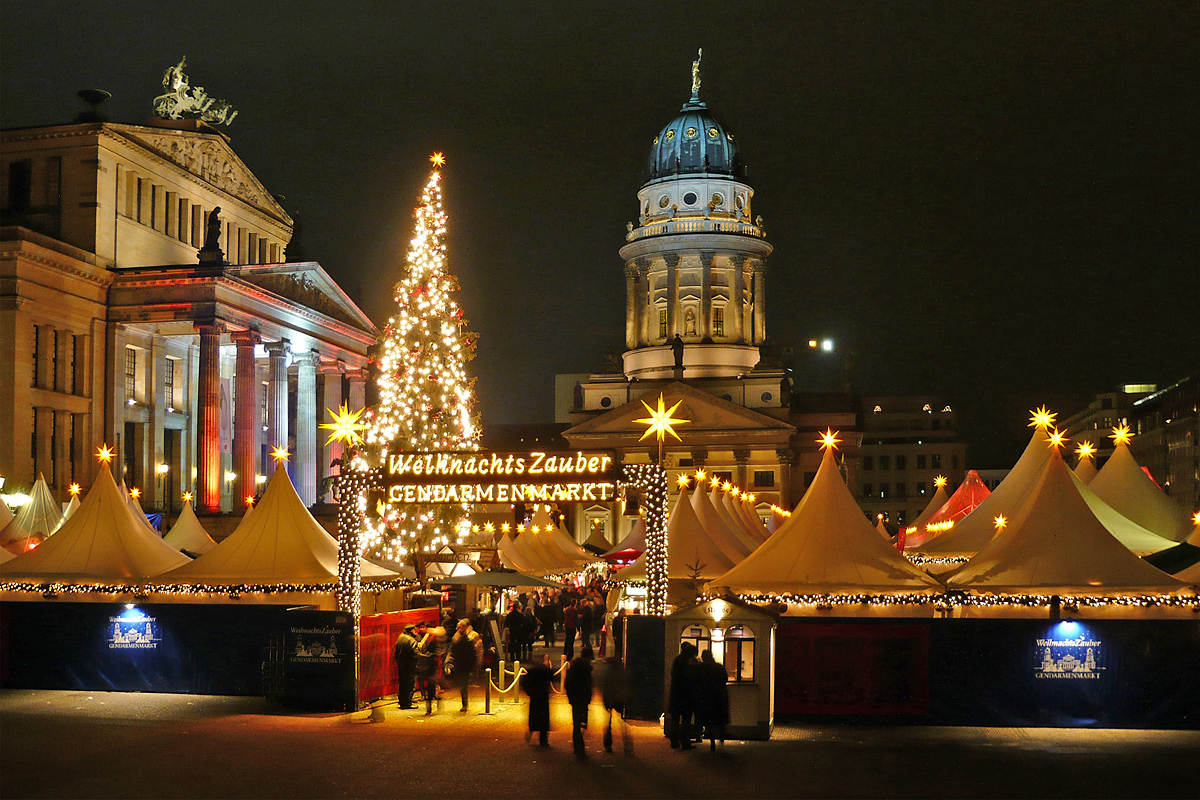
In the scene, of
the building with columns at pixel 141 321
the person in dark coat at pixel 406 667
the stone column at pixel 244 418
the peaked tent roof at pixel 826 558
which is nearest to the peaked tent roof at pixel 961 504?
the peaked tent roof at pixel 826 558

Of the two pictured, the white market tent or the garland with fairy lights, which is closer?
the garland with fairy lights

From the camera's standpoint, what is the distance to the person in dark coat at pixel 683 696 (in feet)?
56.9

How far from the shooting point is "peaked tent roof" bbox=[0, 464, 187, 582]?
2553cm

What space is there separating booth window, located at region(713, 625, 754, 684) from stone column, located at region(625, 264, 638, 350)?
84.7m

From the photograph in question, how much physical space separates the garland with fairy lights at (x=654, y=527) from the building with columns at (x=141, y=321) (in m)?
39.3

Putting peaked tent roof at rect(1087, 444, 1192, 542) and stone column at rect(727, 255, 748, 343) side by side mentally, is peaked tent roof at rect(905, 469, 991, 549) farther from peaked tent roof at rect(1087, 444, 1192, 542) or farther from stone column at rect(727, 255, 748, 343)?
stone column at rect(727, 255, 748, 343)

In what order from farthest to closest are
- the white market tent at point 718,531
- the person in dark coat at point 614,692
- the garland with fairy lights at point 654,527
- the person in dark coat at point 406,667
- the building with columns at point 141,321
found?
the building with columns at point 141,321 < the white market tent at point 718,531 < the person in dark coat at point 406,667 < the garland with fairy lights at point 654,527 < the person in dark coat at point 614,692

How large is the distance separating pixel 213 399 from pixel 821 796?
157 feet

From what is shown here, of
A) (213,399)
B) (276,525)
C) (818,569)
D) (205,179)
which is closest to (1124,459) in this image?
(818,569)

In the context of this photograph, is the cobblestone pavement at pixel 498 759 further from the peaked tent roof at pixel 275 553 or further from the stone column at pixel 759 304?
the stone column at pixel 759 304

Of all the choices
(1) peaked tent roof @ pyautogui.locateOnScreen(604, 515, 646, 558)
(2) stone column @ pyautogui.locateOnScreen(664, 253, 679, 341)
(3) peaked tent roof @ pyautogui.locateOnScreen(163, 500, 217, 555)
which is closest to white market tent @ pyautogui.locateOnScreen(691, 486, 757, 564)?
(1) peaked tent roof @ pyautogui.locateOnScreen(604, 515, 646, 558)

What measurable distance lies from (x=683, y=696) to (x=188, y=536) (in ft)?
79.5

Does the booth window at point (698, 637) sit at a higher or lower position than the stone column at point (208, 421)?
lower

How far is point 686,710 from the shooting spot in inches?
687
